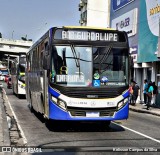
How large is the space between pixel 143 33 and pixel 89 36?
18738 millimetres

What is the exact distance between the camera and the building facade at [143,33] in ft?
95.3

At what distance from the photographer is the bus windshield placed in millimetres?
12820

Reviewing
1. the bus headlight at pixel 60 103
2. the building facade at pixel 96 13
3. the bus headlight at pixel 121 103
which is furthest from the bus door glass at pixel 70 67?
the building facade at pixel 96 13

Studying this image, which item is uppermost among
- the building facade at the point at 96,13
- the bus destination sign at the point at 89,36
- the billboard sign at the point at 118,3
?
the building facade at the point at 96,13

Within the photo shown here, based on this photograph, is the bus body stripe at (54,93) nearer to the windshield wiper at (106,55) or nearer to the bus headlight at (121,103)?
the windshield wiper at (106,55)

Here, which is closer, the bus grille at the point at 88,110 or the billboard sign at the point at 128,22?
the bus grille at the point at 88,110

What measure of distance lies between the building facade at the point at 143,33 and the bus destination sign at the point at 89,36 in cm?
1508

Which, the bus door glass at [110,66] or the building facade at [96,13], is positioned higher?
the building facade at [96,13]

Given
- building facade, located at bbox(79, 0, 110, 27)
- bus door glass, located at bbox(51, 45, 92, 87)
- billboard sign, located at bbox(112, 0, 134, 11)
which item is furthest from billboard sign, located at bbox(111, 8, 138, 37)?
building facade, located at bbox(79, 0, 110, 27)

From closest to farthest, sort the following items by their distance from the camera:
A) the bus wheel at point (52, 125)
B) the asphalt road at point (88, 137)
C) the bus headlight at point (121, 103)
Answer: the asphalt road at point (88, 137) < the bus headlight at point (121, 103) < the bus wheel at point (52, 125)

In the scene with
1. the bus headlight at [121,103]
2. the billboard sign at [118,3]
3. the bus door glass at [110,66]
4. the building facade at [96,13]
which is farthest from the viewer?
the building facade at [96,13]

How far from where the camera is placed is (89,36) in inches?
526

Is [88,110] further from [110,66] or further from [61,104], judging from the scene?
[110,66]

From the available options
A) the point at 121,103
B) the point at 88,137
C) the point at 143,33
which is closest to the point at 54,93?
the point at 88,137
